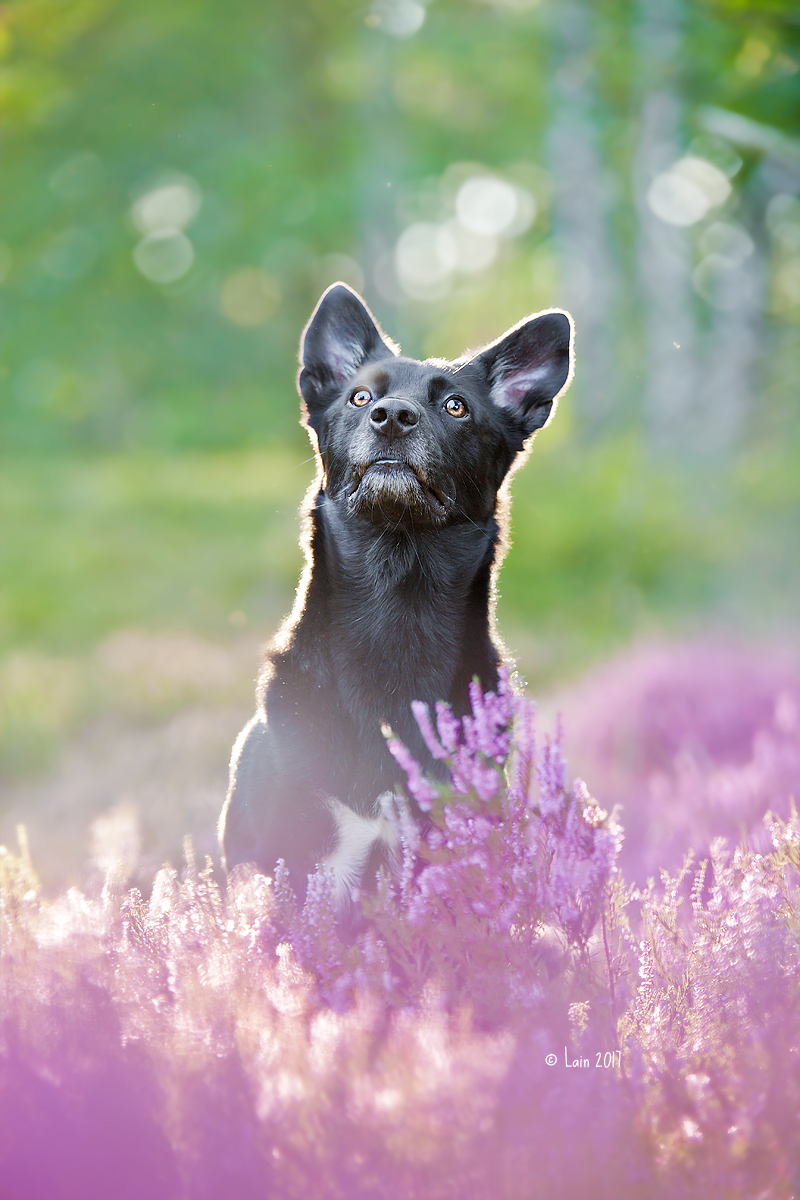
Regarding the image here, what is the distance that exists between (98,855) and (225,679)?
3705 mm

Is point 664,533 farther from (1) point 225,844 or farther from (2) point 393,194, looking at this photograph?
(1) point 225,844

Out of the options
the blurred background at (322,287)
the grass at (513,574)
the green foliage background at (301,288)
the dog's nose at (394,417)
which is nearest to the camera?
the dog's nose at (394,417)

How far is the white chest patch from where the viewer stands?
2279 mm

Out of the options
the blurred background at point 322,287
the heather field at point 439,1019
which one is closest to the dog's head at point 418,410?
the heather field at point 439,1019

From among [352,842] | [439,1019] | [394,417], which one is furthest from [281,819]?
[394,417]

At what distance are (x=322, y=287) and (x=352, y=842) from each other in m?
3.49

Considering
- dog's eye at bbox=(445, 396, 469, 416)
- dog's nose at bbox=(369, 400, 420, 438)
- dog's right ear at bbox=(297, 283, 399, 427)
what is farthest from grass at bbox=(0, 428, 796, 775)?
dog's nose at bbox=(369, 400, 420, 438)

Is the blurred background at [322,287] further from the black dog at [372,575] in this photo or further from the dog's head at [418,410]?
the dog's head at [418,410]

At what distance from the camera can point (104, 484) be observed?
1378 cm

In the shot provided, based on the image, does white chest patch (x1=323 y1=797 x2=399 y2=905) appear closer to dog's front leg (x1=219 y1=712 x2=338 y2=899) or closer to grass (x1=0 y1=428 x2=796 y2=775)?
dog's front leg (x1=219 y1=712 x2=338 y2=899)

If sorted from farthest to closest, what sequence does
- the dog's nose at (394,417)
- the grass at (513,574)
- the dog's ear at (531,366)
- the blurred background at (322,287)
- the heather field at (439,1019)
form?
the grass at (513,574), the blurred background at (322,287), the dog's ear at (531,366), the dog's nose at (394,417), the heather field at (439,1019)

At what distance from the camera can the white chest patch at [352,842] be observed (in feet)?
7.48

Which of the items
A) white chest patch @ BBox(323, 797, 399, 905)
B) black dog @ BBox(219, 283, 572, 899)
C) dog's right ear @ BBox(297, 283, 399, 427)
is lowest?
white chest patch @ BBox(323, 797, 399, 905)

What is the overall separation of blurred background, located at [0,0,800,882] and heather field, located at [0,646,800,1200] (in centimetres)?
65
